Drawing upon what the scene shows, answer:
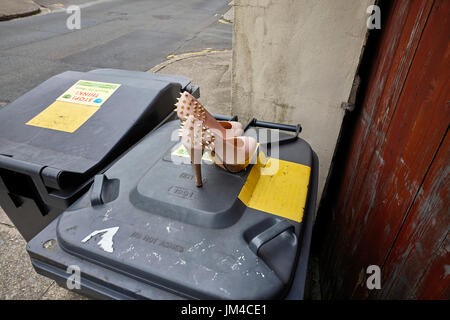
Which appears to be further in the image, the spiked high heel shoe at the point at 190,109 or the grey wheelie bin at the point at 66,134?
the grey wheelie bin at the point at 66,134

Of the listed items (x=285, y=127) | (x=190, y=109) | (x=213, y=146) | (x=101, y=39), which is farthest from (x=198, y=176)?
(x=101, y=39)

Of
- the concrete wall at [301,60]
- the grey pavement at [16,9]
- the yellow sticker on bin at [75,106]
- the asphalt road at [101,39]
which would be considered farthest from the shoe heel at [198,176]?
the grey pavement at [16,9]

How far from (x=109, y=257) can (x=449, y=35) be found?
121cm

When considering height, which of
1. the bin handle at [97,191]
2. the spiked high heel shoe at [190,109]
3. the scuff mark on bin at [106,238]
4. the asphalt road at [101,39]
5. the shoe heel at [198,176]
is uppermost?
the spiked high heel shoe at [190,109]

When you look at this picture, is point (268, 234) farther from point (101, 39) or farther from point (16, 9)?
point (16, 9)

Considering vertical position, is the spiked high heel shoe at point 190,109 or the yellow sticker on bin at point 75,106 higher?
the spiked high heel shoe at point 190,109

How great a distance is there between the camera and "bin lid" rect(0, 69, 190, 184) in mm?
1155

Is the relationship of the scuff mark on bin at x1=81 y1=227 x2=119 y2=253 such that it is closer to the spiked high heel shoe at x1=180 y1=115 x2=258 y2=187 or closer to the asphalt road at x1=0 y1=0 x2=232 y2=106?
the spiked high heel shoe at x1=180 y1=115 x2=258 y2=187

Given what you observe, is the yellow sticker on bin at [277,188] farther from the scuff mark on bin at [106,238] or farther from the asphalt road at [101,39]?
the asphalt road at [101,39]

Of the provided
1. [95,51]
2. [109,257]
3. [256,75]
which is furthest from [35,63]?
[109,257]

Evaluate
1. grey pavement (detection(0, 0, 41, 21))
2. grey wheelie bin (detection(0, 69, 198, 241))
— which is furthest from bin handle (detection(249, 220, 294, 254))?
grey pavement (detection(0, 0, 41, 21))

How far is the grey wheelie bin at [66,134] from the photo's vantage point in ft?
3.63

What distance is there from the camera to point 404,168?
3.08 ft

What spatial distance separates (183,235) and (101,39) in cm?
693
